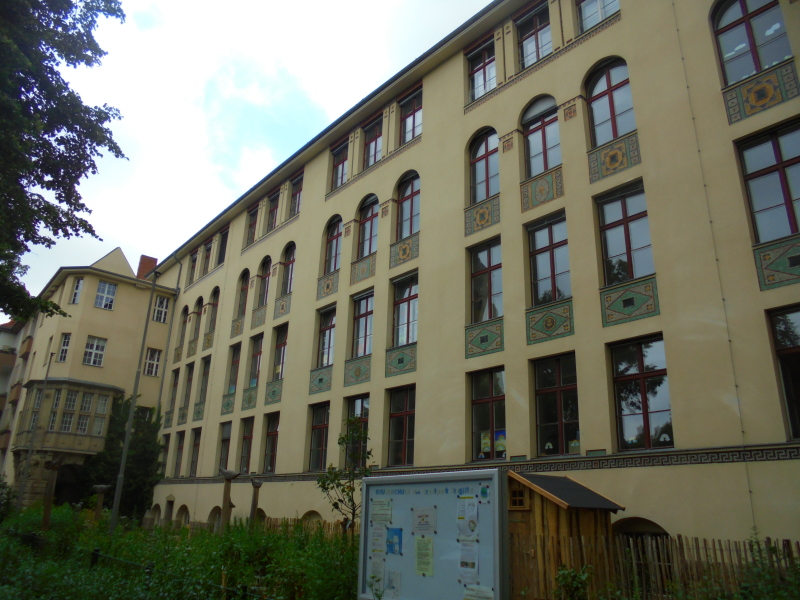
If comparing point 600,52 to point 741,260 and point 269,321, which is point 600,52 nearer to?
point 741,260

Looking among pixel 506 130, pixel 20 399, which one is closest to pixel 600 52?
pixel 506 130

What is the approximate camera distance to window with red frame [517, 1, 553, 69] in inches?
751

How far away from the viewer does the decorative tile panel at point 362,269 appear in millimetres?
23109

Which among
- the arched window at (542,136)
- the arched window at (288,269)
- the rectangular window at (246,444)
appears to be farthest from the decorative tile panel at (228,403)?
the arched window at (542,136)

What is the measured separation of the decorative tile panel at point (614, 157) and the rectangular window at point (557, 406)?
4.61 metres

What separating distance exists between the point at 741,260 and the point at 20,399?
43646mm

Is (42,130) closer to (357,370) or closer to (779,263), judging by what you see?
(357,370)

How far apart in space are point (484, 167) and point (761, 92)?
26.9 ft

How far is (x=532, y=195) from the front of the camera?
17578 mm

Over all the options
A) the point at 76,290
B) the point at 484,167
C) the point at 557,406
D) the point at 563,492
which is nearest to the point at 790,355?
the point at 563,492

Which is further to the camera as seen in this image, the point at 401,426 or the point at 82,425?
the point at 82,425

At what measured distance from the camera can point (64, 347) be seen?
37.0 m

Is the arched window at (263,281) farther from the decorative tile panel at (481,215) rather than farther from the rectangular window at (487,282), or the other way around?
the rectangular window at (487,282)

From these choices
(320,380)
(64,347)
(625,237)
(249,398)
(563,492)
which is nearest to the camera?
(563,492)
